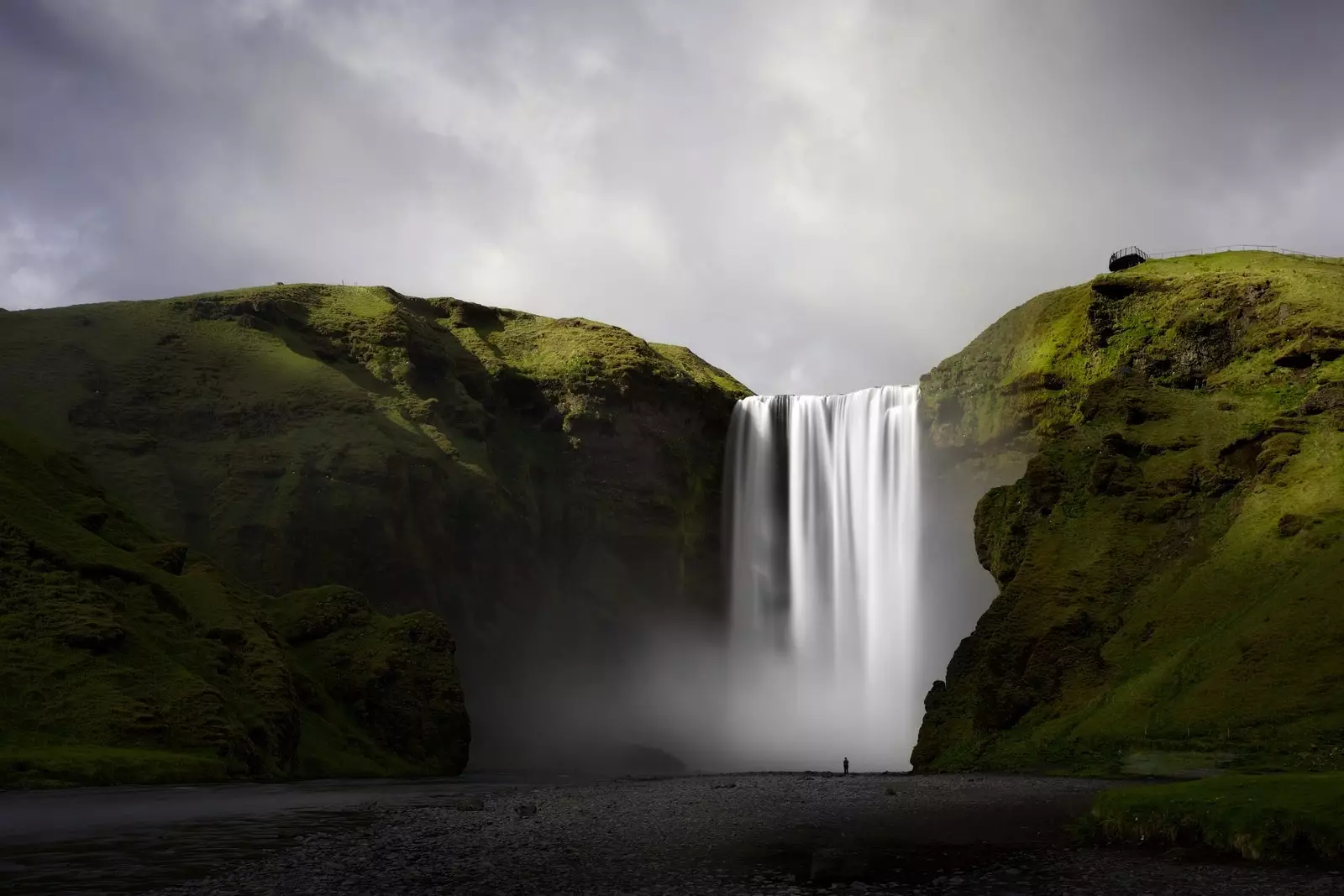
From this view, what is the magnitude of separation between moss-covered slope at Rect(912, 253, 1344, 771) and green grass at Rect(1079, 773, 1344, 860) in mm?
10351

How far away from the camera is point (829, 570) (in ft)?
327

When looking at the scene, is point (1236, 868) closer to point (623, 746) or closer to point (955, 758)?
point (955, 758)

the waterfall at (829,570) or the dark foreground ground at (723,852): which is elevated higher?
the waterfall at (829,570)

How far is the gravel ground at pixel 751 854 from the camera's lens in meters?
17.7

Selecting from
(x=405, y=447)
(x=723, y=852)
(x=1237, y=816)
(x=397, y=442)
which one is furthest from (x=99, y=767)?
(x=397, y=442)

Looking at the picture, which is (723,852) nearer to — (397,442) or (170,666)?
(170,666)

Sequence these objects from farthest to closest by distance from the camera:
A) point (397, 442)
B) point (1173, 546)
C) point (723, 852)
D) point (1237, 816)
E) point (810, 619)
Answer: point (810, 619), point (397, 442), point (1173, 546), point (723, 852), point (1237, 816)

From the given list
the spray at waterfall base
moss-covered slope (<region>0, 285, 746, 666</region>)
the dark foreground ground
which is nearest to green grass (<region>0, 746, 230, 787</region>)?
the dark foreground ground

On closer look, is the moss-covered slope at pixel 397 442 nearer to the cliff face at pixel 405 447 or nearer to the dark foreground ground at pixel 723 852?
the cliff face at pixel 405 447

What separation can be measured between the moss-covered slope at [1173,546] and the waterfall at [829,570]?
21532 millimetres

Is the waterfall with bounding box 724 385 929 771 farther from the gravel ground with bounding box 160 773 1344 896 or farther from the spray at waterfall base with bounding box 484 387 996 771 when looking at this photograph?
the gravel ground with bounding box 160 773 1344 896

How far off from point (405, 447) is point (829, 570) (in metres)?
41.1

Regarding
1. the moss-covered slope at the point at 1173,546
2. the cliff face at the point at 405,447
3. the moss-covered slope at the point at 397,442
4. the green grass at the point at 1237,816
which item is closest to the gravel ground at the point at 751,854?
the green grass at the point at 1237,816

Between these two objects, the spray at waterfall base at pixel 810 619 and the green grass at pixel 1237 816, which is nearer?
the green grass at pixel 1237 816
